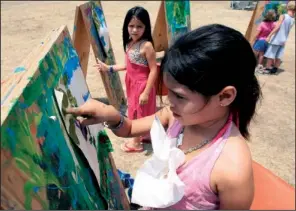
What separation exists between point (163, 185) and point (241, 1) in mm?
10502

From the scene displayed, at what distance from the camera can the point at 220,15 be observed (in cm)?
941

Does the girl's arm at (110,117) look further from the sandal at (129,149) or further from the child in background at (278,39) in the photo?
the child in background at (278,39)

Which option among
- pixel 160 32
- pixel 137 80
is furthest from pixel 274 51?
pixel 137 80

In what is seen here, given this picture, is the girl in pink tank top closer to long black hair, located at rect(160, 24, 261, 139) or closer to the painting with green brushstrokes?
long black hair, located at rect(160, 24, 261, 139)

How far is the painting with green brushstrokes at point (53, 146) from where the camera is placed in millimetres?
713

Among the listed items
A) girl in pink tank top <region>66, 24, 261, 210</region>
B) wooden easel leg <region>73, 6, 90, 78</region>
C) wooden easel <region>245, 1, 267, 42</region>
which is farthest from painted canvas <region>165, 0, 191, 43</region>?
girl in pink tank top <region>66, 24, 261, 210</region>

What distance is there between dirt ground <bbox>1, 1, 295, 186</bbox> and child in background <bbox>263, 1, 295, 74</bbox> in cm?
24

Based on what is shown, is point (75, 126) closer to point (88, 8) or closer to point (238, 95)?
point (238, 95)

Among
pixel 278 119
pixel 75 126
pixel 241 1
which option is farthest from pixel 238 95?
pixel 241 1

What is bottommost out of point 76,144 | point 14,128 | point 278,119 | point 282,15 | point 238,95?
point 278,119

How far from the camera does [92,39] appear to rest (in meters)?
3.35

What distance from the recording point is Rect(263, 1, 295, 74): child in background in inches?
211

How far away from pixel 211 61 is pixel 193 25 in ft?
24.5

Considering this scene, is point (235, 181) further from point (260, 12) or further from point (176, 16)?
point (260, 12)
